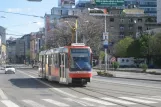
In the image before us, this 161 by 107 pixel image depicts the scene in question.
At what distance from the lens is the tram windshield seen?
28.5 meters

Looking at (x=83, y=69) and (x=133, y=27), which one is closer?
(x=83, y=69)

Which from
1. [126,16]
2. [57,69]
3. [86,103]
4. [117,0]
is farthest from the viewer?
[126,16]

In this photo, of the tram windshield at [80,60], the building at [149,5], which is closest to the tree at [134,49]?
the building at [149,5]

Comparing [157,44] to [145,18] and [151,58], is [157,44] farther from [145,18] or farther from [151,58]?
[145,18]

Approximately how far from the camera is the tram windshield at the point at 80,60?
2853cm

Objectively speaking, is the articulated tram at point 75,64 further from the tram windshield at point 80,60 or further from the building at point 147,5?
the building at point 147,5

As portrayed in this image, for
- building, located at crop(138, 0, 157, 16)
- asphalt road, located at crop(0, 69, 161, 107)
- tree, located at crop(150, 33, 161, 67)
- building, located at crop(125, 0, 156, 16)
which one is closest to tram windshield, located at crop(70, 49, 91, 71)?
asphalt road, located at crop(0, 69, 161, 107)

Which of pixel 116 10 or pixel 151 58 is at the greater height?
pixel 116 10

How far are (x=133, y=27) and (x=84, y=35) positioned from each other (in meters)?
58.2

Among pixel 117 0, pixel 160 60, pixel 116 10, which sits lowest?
pixel 160 60

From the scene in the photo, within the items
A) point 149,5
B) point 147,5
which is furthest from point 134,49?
point 149,5

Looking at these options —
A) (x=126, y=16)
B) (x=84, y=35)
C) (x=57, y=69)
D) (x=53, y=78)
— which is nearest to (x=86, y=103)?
(x=57, y=69)

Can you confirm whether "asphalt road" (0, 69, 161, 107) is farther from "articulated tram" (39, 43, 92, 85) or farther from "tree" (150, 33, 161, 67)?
"tree" (150, 33, 161, 67)

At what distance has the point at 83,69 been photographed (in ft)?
93.7
